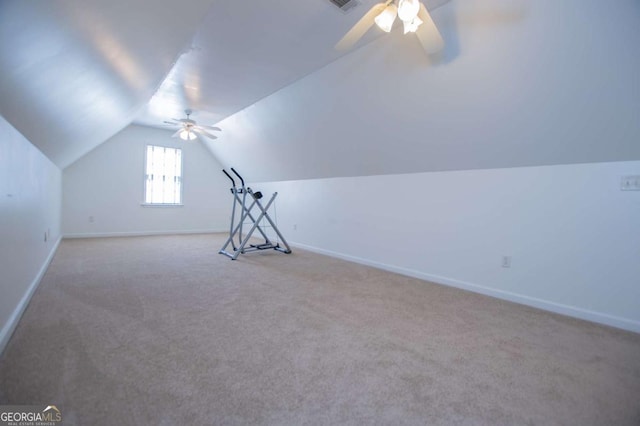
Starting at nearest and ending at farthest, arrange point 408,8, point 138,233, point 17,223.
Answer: point 408,8
point 17,223
point 138,233

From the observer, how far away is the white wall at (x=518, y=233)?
233cm

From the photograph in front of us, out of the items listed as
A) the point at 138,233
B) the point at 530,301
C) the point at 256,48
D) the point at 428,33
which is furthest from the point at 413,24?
the point at 138,233

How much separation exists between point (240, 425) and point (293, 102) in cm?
351

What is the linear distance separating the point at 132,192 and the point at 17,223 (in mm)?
4620

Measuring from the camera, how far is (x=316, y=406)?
4.45ft

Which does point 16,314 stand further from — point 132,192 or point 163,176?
point 163,176

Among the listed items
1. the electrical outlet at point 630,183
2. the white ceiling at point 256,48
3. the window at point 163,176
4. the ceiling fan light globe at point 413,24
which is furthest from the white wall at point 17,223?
the electrical outlet at point 630,183

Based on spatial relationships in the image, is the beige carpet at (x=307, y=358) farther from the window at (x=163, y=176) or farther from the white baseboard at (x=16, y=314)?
the window at (x=163, y=176)

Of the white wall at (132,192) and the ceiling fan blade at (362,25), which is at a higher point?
the ceiling fan blade at (362,25)

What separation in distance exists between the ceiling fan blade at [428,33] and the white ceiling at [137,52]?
384 millimetres

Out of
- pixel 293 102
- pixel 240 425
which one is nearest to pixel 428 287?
pixel 240 425

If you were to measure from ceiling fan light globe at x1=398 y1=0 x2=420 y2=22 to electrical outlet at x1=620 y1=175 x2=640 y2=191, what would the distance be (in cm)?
214

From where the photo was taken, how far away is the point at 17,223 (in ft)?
7.26

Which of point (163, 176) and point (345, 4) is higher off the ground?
point (345, 4)
